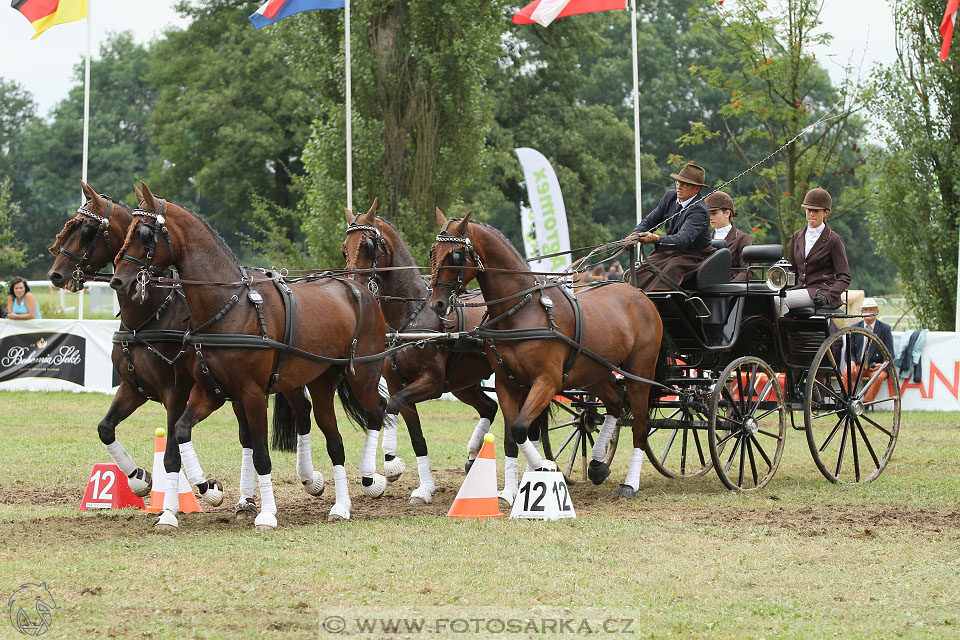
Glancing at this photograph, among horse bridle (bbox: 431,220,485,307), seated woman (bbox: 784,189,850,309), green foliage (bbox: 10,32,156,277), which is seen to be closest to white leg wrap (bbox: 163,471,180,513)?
horse bridle (bbox: 431,220,485,307)

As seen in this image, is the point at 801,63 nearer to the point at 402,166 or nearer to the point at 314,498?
the point at 402,166

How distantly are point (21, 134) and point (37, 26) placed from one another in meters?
46.7

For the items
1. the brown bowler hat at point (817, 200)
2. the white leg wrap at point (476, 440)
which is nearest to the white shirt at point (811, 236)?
the brown bowler hat at point (817, 200)

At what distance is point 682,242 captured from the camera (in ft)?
30.9

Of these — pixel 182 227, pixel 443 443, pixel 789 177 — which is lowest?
pixel 443 443

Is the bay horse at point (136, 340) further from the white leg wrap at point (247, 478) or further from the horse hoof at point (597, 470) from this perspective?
the horse hoof at point (597, 470)

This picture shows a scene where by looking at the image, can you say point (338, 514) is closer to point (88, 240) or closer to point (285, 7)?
point (88, 240)

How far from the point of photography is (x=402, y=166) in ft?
62.5

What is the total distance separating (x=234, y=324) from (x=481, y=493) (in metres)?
2.14

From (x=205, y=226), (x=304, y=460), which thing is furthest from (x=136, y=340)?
(x=304, y=460)

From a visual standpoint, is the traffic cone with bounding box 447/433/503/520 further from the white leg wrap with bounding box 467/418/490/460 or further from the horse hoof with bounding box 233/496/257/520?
the white leg wrap with bounding box 467/418/490/460

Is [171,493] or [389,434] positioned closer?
[171,493]

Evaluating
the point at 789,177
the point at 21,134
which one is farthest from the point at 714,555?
the point at 21,134

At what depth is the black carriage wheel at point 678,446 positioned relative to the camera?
9.23 metres
